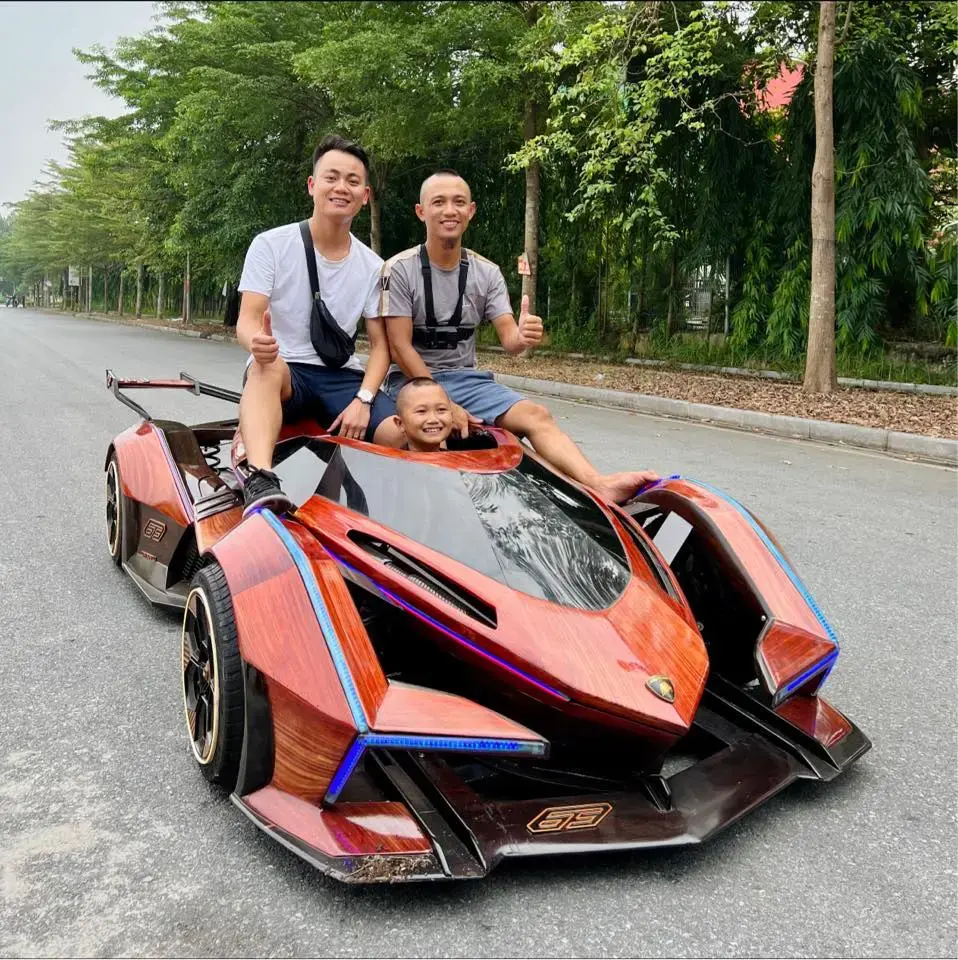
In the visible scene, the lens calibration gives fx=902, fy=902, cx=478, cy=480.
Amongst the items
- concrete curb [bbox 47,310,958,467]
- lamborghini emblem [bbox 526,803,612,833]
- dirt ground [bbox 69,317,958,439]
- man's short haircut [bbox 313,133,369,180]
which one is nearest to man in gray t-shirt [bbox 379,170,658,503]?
man's short haircut [bbox 313,133,369,180]

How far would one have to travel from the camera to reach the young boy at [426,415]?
2.98 meters

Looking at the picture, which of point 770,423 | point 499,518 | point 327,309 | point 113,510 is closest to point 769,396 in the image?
point 770,423

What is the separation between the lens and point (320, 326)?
369 centimetres

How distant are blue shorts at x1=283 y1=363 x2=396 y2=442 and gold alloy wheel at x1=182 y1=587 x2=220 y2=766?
1.36 metres

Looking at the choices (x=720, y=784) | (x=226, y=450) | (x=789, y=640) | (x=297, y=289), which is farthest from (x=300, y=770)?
(x=226, y=450)

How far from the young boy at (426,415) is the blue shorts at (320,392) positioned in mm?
619

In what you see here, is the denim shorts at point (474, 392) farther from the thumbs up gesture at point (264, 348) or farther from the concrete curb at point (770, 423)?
the concrete curb at point (770, 423)

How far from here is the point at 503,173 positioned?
1942cm

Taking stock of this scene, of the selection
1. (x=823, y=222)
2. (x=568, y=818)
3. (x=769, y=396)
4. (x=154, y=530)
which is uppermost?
(x=823, y=222)

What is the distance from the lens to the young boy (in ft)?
9.78

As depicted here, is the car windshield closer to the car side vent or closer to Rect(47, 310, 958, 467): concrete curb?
the car side vent

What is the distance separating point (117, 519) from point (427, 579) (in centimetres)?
237

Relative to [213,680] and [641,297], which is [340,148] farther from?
[641,297]

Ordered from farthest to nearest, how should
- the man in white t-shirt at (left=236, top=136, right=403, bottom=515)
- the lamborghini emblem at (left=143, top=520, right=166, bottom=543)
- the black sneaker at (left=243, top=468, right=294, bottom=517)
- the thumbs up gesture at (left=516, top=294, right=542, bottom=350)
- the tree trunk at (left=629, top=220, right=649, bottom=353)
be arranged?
the tree trunk at (left=629, top=220, right=649, bottom=353) < the thumbs up gesture at (left=516, top=294, right=542, bottom=350) < the lamborghini emblem at (left=143, top=520, right=166, bottom=543) < the man in white t-shirt at (left=236, top=136, right=403, bottom=515) < the black sneaker at (left=243, top=468, right=294, bottom=517)
